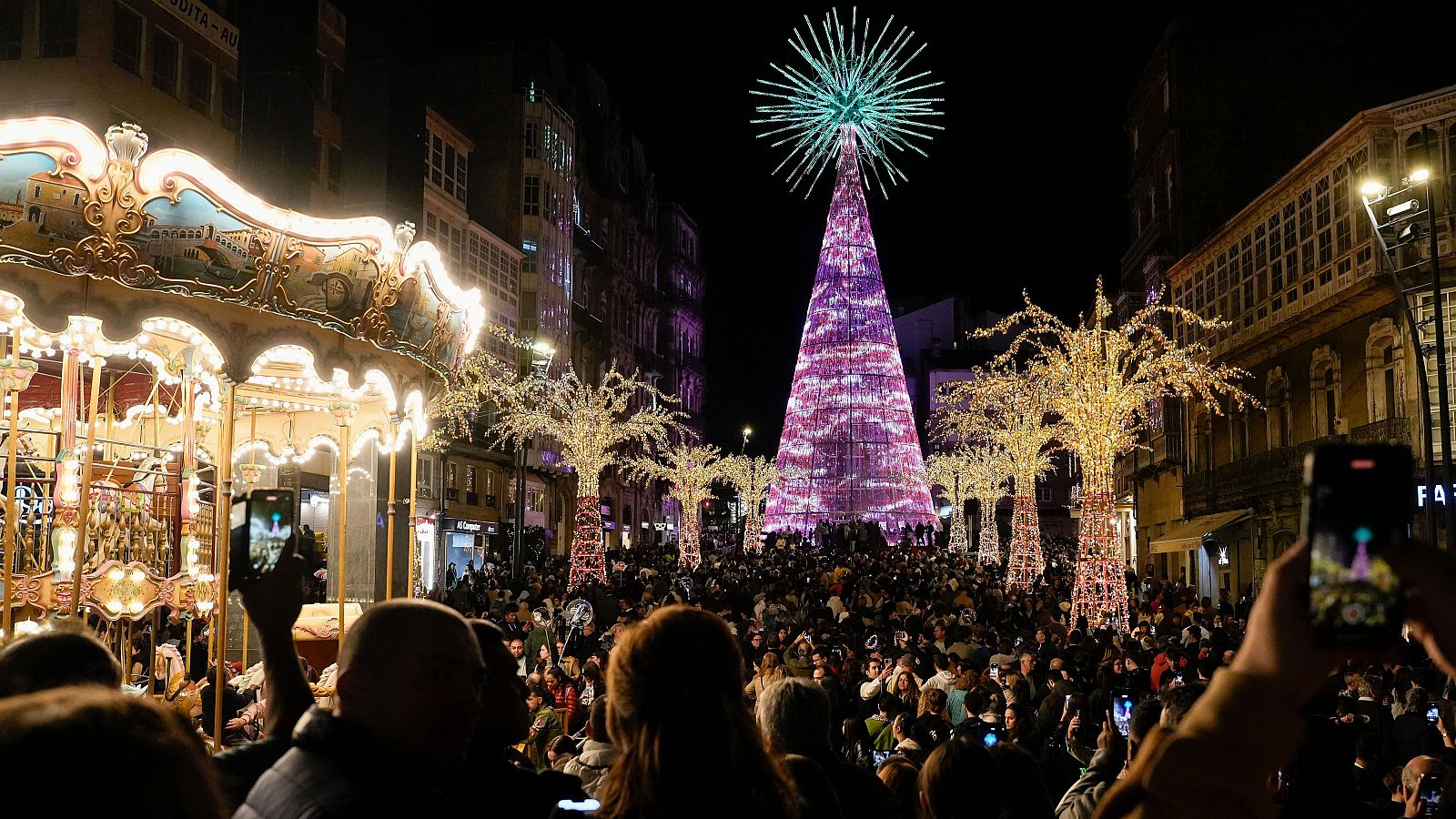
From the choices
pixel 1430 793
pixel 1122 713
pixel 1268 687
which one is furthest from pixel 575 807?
pixel 1122 713

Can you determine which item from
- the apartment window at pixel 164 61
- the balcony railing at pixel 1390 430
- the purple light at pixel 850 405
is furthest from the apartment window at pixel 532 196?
the balcony railing at pixel 1390 430

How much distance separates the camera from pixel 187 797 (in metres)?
1.69

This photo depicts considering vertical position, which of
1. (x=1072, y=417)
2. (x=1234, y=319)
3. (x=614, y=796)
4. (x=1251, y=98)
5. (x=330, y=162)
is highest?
(x=1251, y=98)

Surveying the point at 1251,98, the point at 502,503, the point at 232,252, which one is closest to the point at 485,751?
the point at 232,252

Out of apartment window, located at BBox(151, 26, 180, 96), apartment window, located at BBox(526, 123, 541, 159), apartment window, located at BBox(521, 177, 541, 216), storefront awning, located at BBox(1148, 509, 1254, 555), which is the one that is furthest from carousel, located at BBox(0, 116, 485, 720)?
apartment window, located at BBox(526, 123, 541, 159)

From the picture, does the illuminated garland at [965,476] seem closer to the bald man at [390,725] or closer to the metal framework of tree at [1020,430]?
the metal framework of tree at [1020,430]

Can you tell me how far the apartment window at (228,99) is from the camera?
29.6m

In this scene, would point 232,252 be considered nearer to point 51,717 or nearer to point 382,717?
point 382,717

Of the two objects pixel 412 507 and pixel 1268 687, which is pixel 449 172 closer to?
pixel 412 507

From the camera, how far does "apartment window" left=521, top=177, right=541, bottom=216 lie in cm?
5525

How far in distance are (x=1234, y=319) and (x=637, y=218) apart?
4293 centimetres

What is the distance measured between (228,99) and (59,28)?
4.33 metres

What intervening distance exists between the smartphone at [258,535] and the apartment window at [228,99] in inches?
1132

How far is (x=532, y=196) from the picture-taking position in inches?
2188
